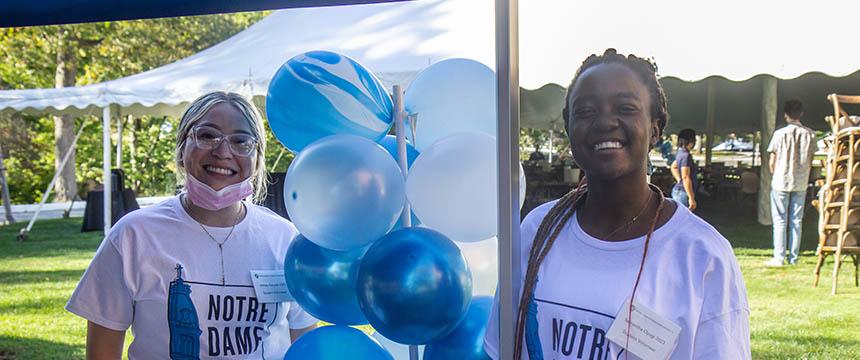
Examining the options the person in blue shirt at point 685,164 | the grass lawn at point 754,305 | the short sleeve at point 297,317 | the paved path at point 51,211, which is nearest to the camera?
the short sleeve at point 297,317

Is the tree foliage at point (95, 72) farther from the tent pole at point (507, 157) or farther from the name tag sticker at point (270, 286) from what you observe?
the tent pole at point (507, 157)

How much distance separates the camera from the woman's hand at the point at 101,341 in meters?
1.70

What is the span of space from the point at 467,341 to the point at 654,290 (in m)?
0.49

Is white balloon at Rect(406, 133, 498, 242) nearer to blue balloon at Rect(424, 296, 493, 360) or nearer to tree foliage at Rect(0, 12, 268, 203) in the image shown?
blue balloon at Rect(424, 296, 493, 360)

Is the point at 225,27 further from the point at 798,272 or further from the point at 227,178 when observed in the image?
the point at 227,178

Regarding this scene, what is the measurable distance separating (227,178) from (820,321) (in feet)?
14.3

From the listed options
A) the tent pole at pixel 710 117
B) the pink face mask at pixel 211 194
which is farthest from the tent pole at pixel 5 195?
the pink face mask at pixel 211 194

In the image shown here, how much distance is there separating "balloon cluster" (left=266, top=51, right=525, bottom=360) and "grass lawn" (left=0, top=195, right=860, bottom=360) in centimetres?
316

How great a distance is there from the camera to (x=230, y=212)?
1814 mm

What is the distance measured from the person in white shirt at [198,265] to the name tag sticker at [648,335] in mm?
887

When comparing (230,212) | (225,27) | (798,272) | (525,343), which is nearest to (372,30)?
(798,272)

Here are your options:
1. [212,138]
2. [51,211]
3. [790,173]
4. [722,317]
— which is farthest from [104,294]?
[51,211]

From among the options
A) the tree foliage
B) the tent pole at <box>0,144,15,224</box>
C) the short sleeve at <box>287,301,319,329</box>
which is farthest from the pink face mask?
the tree foliage

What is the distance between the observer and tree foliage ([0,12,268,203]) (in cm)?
1511
